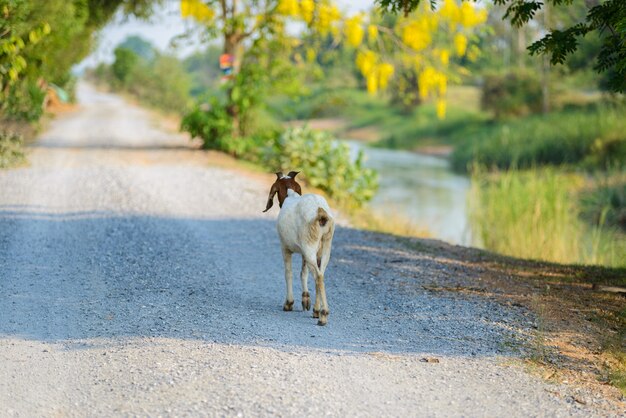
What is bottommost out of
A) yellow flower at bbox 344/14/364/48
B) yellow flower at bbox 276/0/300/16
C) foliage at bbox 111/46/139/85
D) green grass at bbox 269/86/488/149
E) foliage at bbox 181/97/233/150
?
foliage at bbox 181/97/233/150

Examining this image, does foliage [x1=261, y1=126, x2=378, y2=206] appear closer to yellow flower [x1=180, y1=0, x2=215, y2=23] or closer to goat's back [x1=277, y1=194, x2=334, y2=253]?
yellow flower [x1=180, y1=0, x2=215, y2=23]

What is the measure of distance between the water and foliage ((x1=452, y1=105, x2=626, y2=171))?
1.26m

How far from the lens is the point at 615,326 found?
7.61m

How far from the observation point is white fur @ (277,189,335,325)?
665 centimetres

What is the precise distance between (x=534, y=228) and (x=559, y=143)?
16.9 meters

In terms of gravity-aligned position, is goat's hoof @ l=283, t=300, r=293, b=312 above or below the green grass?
below

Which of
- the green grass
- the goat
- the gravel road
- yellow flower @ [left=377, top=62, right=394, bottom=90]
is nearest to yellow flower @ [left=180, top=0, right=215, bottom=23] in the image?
yellow flower @ [left=377, top=62, right=394, bottom=90]

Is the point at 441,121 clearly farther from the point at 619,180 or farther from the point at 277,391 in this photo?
the point at 277,391

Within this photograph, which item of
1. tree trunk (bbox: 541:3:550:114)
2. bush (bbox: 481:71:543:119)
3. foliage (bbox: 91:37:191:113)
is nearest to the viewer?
tree trunk (bbox: 541:3:550:114)

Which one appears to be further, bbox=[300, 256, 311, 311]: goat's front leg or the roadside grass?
bbox=[300, 256, 311, 311]: goat's front leg

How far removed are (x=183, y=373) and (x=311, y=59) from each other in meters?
14.5

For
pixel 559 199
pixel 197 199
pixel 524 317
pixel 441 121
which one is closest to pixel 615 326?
pixel 524 317

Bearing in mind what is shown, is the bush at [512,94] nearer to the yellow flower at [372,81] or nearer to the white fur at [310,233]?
the yellow flower at [372,81]

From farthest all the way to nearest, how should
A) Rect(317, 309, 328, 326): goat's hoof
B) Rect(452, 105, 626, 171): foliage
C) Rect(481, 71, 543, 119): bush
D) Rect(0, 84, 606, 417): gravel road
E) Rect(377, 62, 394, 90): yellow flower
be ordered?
Rect(481, 71, 543, 119): bush, Rect(452, 105, 626, 171): foliage, Rect(377, 62, 394, 90): yellow flower, Rect(317, 309, 328, 326): goat's hoof, Rect(0, 84, 606, 417): gravel road
